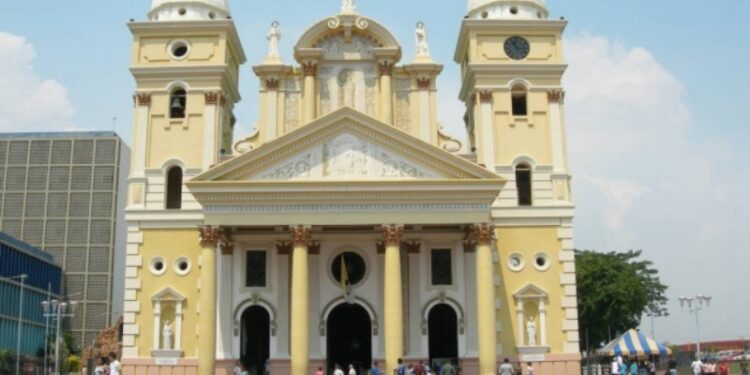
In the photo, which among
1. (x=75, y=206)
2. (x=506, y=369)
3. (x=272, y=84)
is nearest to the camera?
(x=506, y=369)

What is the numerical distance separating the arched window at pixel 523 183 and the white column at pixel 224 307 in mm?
12174

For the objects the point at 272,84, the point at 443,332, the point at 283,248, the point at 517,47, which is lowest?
the point at 443,332

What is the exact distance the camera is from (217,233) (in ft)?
109

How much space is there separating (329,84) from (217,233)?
9122 millimetres

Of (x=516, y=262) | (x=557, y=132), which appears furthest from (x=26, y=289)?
(x=557, y=132)

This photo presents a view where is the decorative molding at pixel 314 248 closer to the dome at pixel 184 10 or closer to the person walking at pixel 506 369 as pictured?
the person walking at pixel 506 369

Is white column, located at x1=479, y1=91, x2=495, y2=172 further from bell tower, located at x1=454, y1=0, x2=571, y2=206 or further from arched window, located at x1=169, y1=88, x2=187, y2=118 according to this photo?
arched window, located at x1=169, y1=88, x2=187, y2=118

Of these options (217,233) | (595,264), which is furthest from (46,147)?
(217,233)

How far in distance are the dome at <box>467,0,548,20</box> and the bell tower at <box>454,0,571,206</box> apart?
Result: 0.14 ft

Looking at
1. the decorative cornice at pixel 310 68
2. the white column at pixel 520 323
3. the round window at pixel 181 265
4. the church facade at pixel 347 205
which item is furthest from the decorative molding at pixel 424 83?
the round window at pixel 181 265

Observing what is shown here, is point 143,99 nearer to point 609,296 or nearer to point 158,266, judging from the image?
point 158,266

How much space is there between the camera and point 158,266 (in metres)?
36.4

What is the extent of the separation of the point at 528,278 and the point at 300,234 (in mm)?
9707

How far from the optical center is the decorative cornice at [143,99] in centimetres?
3806
